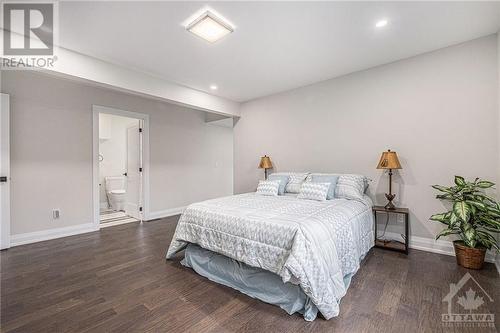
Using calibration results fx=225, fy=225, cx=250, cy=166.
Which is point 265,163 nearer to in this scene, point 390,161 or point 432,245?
point 390,161

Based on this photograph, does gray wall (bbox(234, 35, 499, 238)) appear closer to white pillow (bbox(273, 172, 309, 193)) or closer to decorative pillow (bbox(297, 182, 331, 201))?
white pillow (bbox(273, 172, 309, 193))

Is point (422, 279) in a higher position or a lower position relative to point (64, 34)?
lower

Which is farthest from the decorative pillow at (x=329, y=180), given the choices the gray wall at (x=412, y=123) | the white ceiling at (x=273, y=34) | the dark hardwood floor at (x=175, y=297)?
the white ceiling at (x=273, y=34)

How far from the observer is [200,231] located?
240 centimetres

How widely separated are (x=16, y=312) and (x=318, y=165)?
12.8 feet

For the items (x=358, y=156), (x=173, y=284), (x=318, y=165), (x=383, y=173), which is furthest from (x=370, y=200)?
(x=173, y=284)

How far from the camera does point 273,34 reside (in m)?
2.48

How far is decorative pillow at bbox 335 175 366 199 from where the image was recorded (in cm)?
303

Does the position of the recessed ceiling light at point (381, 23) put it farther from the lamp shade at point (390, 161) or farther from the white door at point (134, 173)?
the white door at point (134, 173)

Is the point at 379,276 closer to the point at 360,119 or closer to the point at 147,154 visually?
the point at 360,119

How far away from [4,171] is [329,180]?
14.5ft

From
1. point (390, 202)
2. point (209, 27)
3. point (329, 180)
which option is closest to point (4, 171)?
point (209, 27)
